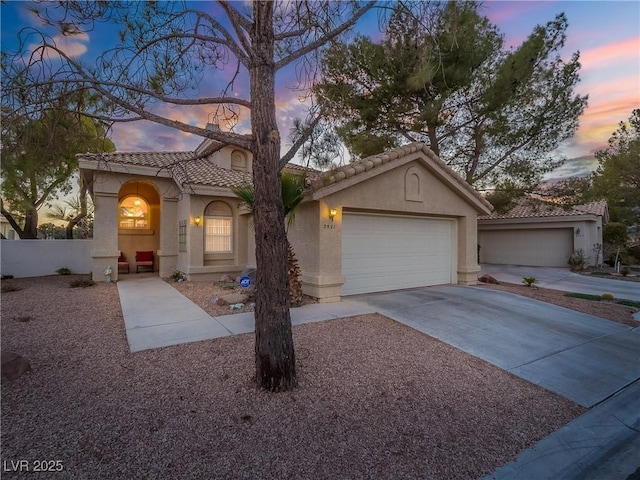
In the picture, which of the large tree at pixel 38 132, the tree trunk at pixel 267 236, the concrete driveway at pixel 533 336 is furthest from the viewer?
the concrete driveway at pixel 533 336

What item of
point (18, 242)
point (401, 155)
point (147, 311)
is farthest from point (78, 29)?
point (18, 242)

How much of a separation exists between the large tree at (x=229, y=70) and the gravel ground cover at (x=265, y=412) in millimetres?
649

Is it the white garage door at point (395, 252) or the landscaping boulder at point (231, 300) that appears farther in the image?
the white garage door at point (395, 252)

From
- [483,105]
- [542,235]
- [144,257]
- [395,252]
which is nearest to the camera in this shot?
[395,252]

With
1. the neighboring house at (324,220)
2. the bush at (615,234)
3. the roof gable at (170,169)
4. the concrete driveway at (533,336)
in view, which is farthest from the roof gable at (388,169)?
the bush at (615,234)

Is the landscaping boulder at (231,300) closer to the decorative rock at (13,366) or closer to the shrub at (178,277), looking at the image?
the decorative rock at (13,366)

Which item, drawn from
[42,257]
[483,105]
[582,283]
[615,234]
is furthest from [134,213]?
[615,234]

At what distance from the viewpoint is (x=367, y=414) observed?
3449mm

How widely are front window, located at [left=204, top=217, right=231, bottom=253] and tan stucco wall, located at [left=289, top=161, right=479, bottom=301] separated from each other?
Answer: 14.8ft

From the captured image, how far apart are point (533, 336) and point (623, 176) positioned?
1022 inches

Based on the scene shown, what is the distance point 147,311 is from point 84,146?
4025 mm

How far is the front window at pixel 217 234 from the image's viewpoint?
1247cm

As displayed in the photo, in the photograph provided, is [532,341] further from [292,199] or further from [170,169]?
[170,169]

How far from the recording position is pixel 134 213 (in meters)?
15.2
